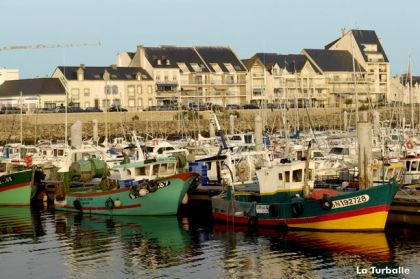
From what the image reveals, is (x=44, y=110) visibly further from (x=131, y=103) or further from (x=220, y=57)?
(x=220, y=57)

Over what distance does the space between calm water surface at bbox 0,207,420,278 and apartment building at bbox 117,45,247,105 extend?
76.9m

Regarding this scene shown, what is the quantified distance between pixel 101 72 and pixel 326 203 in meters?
80.1

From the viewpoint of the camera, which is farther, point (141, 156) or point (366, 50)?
point (366, 50)

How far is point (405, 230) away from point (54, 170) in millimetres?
22360

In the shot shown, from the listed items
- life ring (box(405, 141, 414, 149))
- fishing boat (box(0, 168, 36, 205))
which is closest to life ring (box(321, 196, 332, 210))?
fishing boat (box(0, 168, 36, 205))

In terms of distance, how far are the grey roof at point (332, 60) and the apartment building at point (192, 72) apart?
11.2 metres

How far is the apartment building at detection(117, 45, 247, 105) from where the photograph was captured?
377ft

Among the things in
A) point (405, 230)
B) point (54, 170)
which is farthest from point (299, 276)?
point (54, 170)

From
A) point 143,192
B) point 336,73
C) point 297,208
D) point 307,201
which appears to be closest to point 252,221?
point 297,208

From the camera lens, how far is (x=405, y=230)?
1332 inches

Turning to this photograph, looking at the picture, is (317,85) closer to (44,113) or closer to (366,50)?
(366,50)

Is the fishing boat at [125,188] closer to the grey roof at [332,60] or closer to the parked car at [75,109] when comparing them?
the parked car at [75,109]

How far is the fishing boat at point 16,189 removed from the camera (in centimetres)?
4566

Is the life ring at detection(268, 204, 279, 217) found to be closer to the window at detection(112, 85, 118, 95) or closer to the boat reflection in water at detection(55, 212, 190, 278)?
the boat reflection in water at detection(55, 212, 190, 278)
